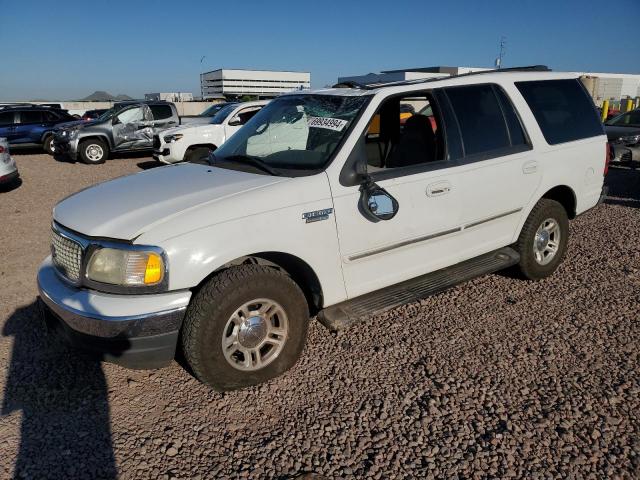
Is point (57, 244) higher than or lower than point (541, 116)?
lower

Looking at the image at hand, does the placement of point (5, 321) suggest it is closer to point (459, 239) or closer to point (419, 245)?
point (419, 245)

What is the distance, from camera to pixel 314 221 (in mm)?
2979

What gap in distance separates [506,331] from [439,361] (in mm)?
747

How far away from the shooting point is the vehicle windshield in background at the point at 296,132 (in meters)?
3.31

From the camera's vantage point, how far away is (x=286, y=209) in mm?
2879

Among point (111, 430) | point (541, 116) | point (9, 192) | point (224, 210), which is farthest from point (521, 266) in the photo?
point (9, 192)

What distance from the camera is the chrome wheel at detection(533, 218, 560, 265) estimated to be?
4.46 meters

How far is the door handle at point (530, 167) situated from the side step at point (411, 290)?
0.72 metres

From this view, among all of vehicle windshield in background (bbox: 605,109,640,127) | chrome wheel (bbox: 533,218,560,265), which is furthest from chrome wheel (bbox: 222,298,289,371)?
vehicle windshield in background (bbox: 605,109,640,127)

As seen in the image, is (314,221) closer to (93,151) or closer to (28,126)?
(93,151)

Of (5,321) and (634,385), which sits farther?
(5,321)

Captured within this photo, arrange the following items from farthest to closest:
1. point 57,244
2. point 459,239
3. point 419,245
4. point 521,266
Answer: point 521,266, point 459,239, point 419,245, point 57,244

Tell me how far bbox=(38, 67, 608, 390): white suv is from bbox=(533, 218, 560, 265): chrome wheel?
0.02 m

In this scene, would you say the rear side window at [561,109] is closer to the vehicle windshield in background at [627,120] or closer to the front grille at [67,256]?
the front grille at [67,256]
